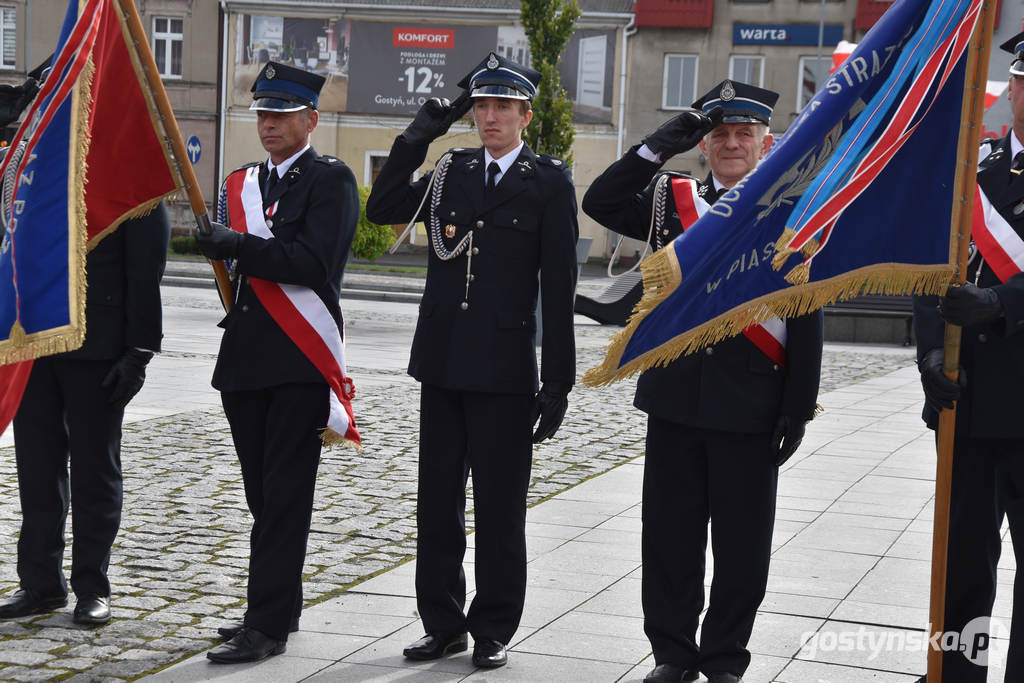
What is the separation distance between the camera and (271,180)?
4.96 m

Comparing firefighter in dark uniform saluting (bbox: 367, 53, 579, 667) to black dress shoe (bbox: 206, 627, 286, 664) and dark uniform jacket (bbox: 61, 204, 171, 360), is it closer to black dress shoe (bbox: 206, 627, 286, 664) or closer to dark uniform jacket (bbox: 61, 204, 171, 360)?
black dress shoe (bbox: 206, 627, 286, 664)

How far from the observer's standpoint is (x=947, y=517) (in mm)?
3822

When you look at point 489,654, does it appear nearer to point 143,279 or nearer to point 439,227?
point 439,227

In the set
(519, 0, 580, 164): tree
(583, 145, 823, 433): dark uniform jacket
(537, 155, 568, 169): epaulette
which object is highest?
(519, 0, 580, 164): tree

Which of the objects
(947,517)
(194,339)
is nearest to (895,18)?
(947,517)

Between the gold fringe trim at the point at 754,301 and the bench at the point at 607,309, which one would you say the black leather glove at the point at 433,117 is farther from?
the bench at the point at 607,309

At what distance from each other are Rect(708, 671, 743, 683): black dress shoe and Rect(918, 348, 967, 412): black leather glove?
1109 millimetres

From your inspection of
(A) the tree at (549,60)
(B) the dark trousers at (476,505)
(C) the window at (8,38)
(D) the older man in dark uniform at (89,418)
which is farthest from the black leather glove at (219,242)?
(C) the window at (8,38)

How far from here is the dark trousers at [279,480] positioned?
15.5 feet

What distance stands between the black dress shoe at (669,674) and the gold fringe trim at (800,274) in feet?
4.43

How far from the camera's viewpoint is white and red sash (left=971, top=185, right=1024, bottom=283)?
3.98m

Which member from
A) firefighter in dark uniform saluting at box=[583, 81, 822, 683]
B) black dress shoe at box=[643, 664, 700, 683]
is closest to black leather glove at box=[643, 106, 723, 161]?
firefighter in dark uniform saluting at box=[583, 81, 822, 683]

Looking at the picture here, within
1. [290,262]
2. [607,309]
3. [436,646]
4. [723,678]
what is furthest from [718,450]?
[607,309]

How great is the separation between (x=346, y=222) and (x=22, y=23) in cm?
4038
